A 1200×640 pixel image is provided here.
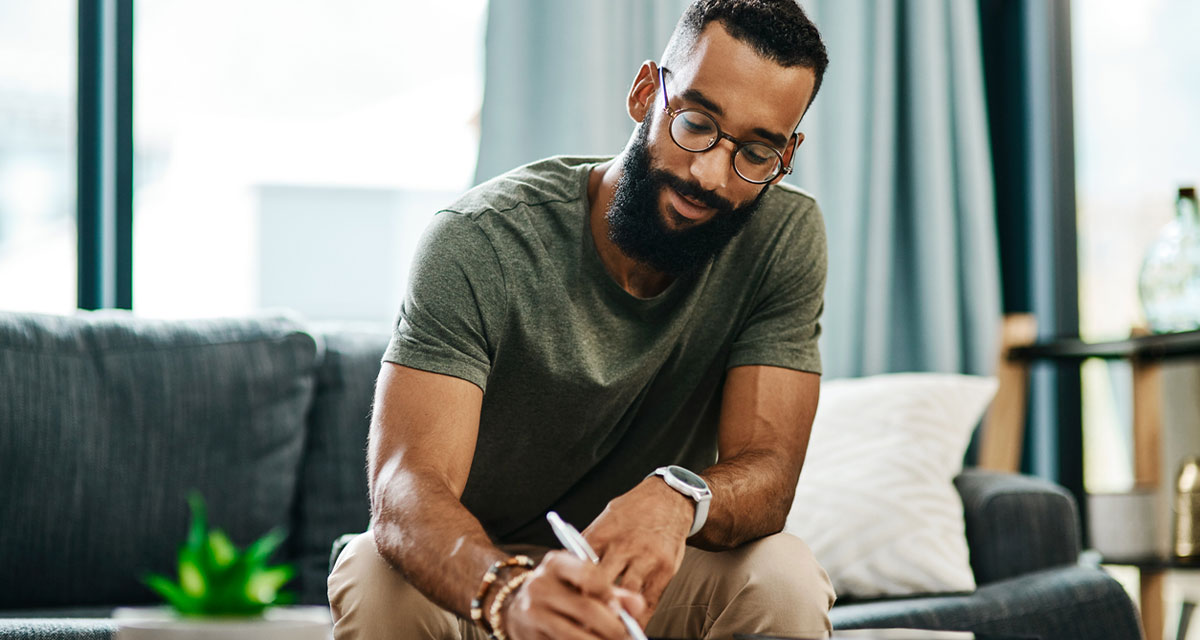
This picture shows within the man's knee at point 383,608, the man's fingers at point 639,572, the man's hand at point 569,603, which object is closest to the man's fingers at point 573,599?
the man's hand at point 569,603

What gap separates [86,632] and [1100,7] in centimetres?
263

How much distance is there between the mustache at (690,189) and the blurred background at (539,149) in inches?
36.8

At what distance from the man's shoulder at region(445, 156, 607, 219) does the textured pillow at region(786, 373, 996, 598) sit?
2.32 feet

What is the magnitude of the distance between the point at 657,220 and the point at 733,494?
0.35m

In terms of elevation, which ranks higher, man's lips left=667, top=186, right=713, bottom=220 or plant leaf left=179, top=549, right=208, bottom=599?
man's lips left=667, top=186, right=713, bottom=220

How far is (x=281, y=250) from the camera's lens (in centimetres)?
245

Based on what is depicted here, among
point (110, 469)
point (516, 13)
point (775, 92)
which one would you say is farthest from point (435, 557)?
point (516, 13)

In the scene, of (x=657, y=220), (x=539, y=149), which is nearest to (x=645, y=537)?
(x=657, y=220)

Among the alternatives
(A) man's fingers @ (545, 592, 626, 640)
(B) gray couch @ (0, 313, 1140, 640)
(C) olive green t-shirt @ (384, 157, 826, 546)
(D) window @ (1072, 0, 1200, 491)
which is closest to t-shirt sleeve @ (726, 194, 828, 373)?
(C) olive green t-shirt @ (384, 157, 826, 546)

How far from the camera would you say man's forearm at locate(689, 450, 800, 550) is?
119 cm

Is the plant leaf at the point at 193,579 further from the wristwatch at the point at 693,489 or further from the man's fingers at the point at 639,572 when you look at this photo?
the wristwatch at the point at 693,489

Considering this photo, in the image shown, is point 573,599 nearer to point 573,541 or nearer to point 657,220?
point 573,541

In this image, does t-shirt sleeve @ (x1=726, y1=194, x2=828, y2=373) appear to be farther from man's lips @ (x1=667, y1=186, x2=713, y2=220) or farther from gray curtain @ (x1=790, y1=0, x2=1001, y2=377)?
gray curtain @ (x1=790, y1=0, x2=1001, y2=377)

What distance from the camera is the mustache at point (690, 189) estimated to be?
52.8 inches
